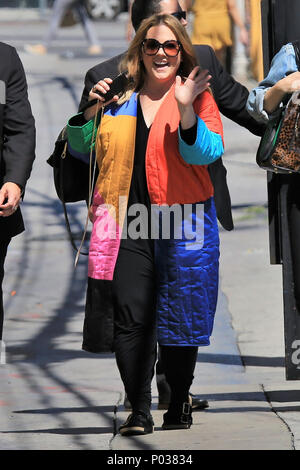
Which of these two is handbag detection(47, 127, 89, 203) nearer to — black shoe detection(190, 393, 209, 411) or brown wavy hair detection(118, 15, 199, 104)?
brown wavy hair detection(118, 15, 199, 104)

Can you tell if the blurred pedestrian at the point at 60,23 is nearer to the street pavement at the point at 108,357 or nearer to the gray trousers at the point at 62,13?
the gray trousers at the point at 62,13

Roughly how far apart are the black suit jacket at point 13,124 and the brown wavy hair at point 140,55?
547mm

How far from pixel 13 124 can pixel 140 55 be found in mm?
713

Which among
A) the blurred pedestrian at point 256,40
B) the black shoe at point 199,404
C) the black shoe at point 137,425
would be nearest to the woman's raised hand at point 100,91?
the black shoe at point 137,425

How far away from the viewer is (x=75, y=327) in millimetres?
8430

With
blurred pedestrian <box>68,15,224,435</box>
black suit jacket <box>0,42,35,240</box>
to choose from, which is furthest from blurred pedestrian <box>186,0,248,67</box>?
blurred pedestrian <box>68,15,224,435</box>

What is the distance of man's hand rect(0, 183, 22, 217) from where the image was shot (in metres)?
5.54

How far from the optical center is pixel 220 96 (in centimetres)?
573

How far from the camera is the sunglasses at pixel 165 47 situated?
5.21 meters

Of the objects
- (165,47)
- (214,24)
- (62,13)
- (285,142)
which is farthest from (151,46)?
(62,13)

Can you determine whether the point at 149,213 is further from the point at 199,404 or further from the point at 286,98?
the point at 199,404

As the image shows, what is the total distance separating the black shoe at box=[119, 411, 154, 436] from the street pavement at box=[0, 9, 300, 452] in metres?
0.04

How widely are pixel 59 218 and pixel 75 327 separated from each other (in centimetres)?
→ 372
